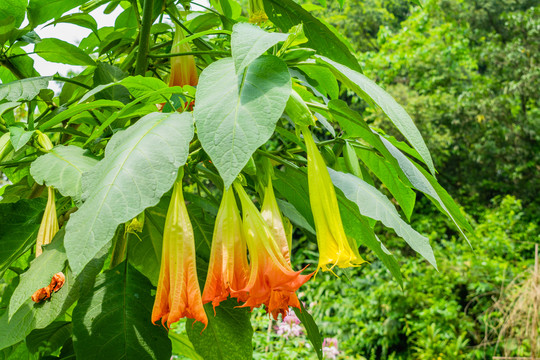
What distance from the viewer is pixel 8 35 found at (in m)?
0.63

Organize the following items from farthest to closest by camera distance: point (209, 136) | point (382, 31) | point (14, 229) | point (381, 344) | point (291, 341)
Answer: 1. point (382, 31)
2. point (381, 344)
3. point (291, 341)
4. point (14, 229)
5. point (209, 136)

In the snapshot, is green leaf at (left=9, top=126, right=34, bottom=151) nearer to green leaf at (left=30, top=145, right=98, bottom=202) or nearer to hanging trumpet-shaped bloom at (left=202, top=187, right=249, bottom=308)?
green leaf at (left=30, top=145, right=98, bottom=202)

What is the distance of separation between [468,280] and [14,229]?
14.0 feet

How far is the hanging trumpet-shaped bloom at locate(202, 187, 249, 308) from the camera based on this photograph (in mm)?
396

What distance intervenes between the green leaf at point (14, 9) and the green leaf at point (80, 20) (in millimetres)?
88

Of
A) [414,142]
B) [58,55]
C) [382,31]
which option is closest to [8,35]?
[58,55]

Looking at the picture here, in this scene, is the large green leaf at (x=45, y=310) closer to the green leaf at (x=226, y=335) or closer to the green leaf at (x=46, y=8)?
the green leaf at (x=226, y=335)

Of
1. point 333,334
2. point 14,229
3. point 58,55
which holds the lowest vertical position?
point 333,334

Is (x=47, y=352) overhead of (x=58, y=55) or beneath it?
beneath

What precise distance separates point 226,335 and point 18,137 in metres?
0.31

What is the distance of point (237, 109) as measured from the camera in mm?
336

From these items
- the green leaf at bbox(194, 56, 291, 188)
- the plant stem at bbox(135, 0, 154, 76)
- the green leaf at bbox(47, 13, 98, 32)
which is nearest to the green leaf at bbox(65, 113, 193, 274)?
the green leaf at bbox(194, 56, 291, 188)

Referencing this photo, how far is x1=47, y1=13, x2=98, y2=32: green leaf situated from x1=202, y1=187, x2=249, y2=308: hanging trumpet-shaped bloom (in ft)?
1.53

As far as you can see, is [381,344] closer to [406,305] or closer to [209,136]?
[406,305]
